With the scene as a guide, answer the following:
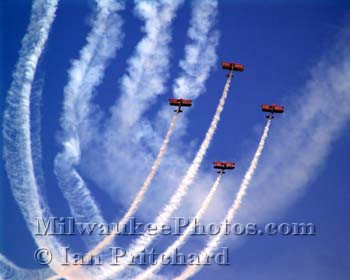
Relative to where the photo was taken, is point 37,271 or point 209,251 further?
point 209,251

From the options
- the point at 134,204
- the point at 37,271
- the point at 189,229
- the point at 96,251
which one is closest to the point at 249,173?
the point at 189,229


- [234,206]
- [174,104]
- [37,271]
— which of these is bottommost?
[37,271]

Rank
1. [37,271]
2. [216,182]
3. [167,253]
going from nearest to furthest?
[37,271] → [167,253] → [216,182]

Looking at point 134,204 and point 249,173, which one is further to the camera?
point 249,173

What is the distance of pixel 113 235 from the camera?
237 feet

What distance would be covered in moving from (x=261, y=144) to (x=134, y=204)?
61.7 feet

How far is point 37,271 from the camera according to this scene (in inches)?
2753

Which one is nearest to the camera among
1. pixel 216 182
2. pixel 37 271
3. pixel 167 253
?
pixel 37 271

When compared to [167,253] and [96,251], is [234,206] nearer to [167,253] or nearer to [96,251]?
[167,253]

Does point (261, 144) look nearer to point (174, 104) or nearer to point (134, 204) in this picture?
point (174, 104)

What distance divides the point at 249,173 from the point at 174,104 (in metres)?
13.3

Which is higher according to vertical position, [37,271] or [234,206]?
[234,206]

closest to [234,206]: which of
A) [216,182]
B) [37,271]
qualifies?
[216,182]

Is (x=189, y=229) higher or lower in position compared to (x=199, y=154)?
lower
